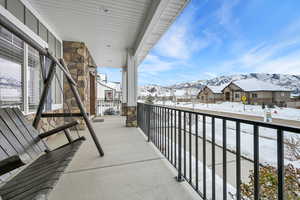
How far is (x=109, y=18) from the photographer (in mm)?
2922

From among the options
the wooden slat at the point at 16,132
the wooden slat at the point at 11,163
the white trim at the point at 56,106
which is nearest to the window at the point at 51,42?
the white trim at the point at 56,106

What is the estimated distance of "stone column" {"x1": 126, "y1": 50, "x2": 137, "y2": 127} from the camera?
457 centimetres

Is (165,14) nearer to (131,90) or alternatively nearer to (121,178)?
(131,90)

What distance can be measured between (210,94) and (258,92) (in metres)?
1.11

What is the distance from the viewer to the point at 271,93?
2264 millimetres

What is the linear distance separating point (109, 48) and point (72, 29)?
53.9 inches

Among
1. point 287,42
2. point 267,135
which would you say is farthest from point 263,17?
point 267,135

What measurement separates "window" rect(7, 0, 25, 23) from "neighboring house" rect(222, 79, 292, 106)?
3762mm

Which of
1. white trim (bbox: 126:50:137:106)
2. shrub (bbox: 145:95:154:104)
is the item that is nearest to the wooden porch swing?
white trim (bbox: 126:50:137:106)

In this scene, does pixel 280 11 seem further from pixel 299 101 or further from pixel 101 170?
pixel 101 170

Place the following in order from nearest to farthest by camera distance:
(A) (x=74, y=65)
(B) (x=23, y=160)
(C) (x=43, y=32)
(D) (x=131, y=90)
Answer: (B) (x=23, y=160), (C) (x=43, y=32), (A) (x=74, y=65), (D) (x=131, y=90)

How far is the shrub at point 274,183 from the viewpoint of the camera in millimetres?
1068

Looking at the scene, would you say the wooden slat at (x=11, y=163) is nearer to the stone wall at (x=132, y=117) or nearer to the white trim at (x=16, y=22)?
the white trim at (x=16, y=22)

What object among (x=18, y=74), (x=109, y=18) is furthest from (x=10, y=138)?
(x=109, y=18)
